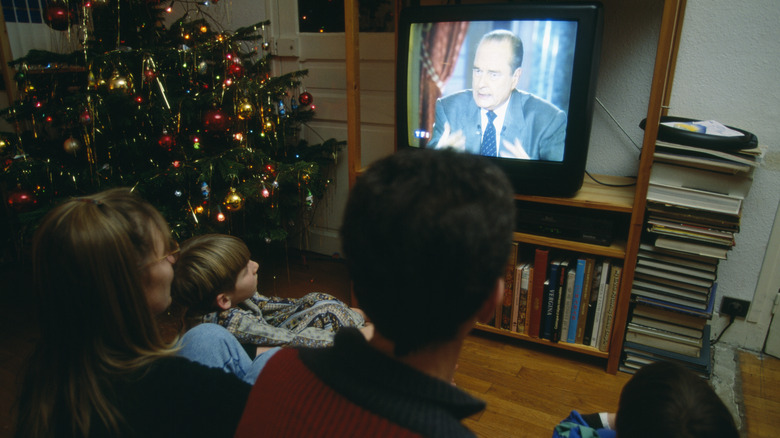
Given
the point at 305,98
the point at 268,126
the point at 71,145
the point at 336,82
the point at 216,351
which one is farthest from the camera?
the point at 336,82

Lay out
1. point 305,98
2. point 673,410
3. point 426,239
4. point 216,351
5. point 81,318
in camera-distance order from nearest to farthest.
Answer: point 426,239 < point 81,318 < point 673,410 < point 216,351 < point 305,98

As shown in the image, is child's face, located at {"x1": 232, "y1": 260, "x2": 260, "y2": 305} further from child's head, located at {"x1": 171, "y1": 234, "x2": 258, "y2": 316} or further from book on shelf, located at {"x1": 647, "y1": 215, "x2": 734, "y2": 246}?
book on shelf, located at {"x1": 647, "y1": 215, "x2": 734, "y2": 246}

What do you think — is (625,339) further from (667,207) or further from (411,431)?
(411,431)

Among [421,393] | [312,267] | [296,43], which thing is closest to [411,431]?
[421,393]

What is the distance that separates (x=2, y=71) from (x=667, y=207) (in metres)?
3.24

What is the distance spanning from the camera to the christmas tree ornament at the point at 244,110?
7.15 ft

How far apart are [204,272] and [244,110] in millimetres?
1008

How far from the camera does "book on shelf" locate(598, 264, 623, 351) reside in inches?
70.2

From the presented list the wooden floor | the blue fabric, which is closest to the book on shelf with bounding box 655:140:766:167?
the wooden floor

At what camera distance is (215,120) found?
203 centimetres

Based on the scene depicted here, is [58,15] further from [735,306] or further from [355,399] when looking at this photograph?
[735,306]

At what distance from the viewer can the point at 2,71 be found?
8.57 feet

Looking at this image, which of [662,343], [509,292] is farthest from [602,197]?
[662,343]

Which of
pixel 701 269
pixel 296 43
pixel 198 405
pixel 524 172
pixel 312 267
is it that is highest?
pixel 296 43
